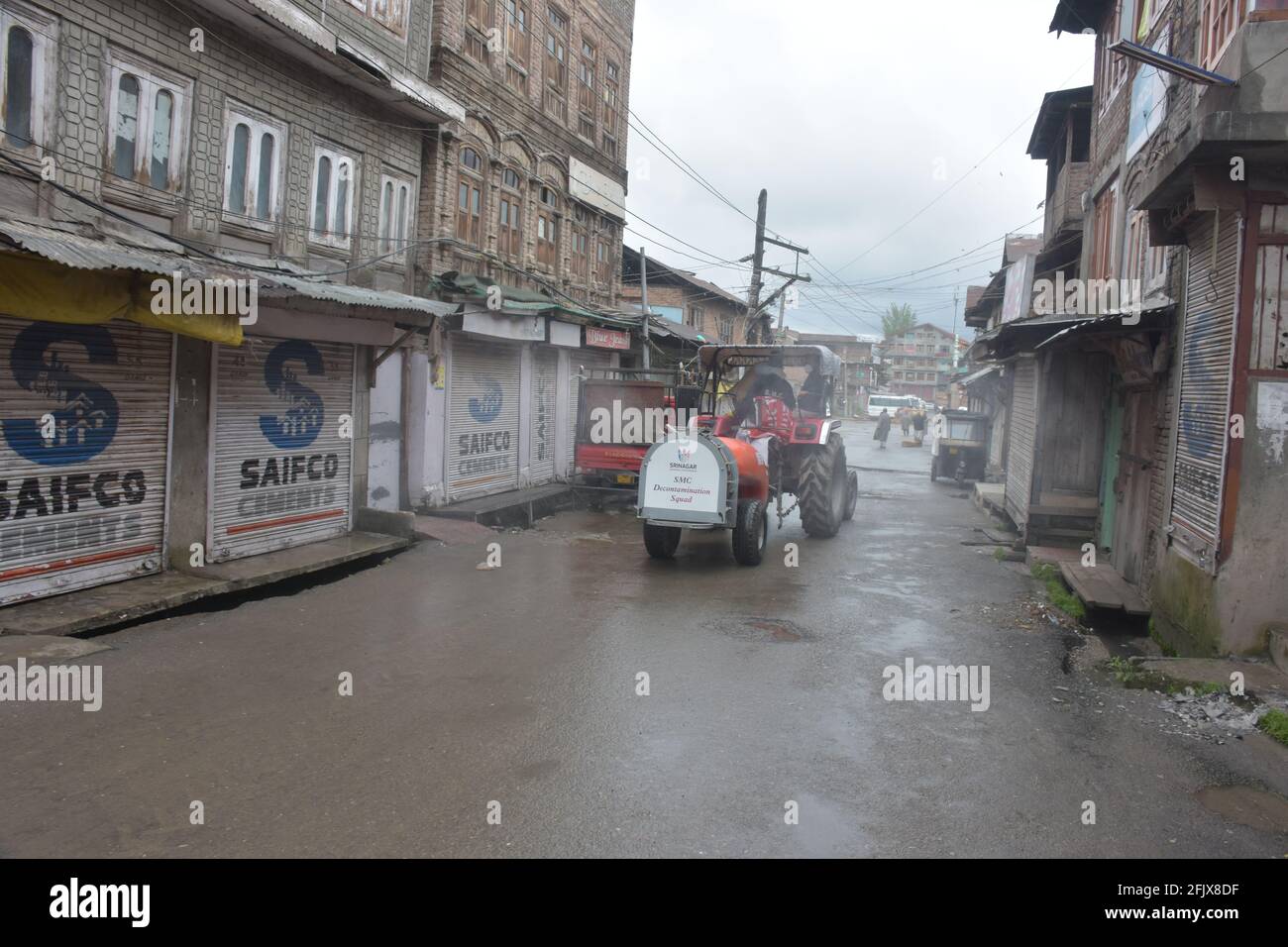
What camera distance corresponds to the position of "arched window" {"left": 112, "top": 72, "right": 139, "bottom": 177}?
909 centimetres

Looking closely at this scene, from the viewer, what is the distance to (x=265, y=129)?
1116 centimetres

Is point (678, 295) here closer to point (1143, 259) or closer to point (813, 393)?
point (813, 393)

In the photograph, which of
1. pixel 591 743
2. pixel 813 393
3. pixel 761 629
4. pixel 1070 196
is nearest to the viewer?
pixel 591 743

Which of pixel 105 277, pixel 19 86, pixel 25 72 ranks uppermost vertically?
pixel 25 72

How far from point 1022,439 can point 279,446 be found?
1252 centimetres

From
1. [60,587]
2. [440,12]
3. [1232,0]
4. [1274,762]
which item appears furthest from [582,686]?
[440,12]

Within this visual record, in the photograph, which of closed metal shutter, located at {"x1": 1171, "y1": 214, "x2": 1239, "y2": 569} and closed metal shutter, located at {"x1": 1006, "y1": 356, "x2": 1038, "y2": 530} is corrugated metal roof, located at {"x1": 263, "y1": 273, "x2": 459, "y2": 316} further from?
closed metal shutter, located at {"x1": 1006, "y1": 356, "x2": 1038, "y2": 530}

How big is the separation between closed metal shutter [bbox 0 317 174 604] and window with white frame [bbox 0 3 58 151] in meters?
1.75

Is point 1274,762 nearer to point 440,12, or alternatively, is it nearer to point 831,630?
point 831,630

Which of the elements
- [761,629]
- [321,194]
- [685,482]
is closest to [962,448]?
[685,482]

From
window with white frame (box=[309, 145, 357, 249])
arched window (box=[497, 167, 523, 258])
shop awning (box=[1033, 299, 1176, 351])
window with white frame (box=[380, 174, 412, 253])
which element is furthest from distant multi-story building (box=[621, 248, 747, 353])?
shop awning (box=[1033, 299, 1176, 351])

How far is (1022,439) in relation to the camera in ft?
53.6

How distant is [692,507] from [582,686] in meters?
4.96

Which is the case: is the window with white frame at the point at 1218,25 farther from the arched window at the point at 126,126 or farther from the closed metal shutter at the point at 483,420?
the closed metal shutter at the point at 483,420
